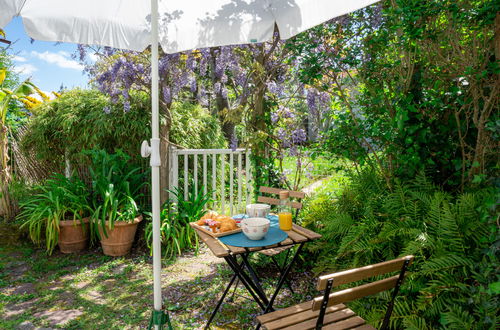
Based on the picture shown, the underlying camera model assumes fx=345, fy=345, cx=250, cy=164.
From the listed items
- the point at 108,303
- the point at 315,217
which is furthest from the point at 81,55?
the point at 315,217

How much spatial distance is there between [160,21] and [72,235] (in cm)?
310

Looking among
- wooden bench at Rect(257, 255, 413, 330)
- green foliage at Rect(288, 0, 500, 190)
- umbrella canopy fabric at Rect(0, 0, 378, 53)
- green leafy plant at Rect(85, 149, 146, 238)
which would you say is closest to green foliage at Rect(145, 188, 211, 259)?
green leafy plant at Rect(85, 149, 146, 238)

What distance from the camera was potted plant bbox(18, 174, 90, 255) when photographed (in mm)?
4285

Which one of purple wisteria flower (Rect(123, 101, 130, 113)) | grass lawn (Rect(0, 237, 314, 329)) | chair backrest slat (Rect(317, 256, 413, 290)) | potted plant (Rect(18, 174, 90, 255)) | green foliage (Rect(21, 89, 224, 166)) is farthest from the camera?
green foliage (Rect(21, 89, 224, 166))

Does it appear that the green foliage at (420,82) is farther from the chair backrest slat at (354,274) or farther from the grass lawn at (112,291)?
the grass lawn at (112,291)

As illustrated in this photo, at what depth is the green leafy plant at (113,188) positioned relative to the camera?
13.9 ft

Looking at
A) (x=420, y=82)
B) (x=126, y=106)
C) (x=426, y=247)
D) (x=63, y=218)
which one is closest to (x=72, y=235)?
(x=63, y=218)

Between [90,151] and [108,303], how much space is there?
7.09 feet

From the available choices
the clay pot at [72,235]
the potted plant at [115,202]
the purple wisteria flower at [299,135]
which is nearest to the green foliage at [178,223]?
the potted plant at [115,202]

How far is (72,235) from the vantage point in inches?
174

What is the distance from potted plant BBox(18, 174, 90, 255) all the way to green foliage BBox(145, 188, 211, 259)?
2.91 ft

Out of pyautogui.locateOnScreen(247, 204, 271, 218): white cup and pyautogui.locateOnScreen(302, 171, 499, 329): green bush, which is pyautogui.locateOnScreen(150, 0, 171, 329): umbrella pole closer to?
pyautogui.locateOnScreen(247, 204, 271, 218): white cup

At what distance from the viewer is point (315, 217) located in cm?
380

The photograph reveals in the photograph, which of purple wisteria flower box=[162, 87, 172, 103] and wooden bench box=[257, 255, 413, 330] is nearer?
wooden bench box=[257, 255, 413, 330]
